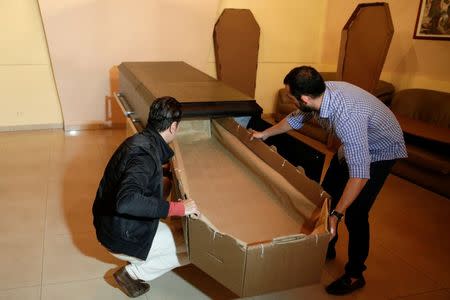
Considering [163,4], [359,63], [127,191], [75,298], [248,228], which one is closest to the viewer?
[127,191]

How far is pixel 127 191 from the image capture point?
4.44 feet

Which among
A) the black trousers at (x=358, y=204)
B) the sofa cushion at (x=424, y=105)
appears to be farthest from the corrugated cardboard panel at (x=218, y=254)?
the sofa cushion at (x=424, y=105)

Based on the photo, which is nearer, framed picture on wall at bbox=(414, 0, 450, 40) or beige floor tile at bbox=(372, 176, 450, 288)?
beige floor tile at bbox=(372, 176, 450, 288)

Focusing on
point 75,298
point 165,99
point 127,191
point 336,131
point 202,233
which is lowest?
point 75,298

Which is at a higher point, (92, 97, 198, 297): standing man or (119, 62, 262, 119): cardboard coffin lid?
(119, 62, 262, 119): cardboard coffin lid

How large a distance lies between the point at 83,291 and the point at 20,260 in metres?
0.50

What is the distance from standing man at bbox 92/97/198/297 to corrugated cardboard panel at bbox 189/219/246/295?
0.10 meters

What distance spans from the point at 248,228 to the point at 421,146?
238cm

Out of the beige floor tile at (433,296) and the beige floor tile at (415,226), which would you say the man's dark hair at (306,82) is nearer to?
the beige floor tile at (433,296)

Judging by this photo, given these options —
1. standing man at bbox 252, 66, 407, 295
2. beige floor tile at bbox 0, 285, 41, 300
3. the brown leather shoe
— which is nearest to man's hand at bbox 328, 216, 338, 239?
standing man at bbox 252, 66, 407, 295

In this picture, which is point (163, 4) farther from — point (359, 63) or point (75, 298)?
point (75, 298)

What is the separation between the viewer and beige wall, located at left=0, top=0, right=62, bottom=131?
4.03 m

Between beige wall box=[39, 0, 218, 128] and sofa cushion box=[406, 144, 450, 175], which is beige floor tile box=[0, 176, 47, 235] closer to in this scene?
beige wall box=[39, 0, 218, 128]

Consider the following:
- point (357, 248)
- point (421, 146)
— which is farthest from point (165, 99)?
point (421, 146)
